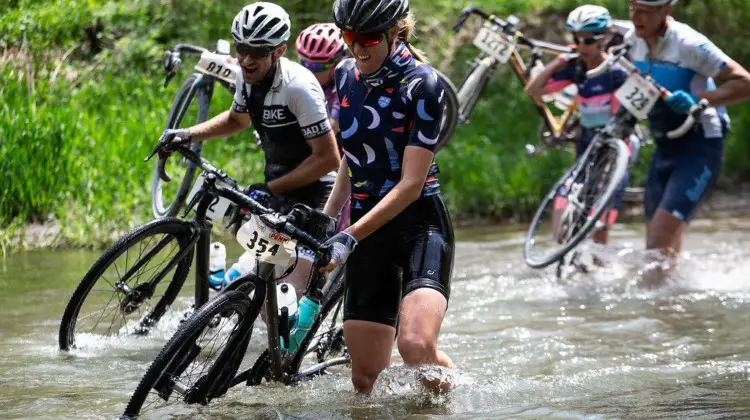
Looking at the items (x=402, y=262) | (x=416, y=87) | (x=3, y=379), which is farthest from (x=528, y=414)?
(x=3, y=379)

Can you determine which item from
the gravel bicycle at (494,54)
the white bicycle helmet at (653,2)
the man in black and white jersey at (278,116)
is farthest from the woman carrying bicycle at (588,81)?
the man in black and white jersey at (278,116)

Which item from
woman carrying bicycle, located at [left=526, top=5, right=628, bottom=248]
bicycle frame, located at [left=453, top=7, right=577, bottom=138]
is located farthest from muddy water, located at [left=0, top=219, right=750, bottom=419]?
bicycle frame, located at [left=453, top=7, right=577, bottom=138]

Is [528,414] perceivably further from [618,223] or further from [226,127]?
[618,223]

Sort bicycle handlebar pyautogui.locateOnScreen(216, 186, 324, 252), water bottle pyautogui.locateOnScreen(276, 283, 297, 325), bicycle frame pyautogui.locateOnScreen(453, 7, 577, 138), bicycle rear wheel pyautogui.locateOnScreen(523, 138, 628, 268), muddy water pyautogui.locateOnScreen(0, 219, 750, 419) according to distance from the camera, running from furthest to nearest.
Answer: bicycle frame pyautogui.locateOnScreen(453, 7, 577, 138)
bicycle rear wheel pyautogui.locateOnScreen(523, 138, 628, 268)
muddy water pyautogui.locateOnScreen(0, 219, 750, 419)
water bottle pyautogui.locateOnScreen(276, 283, 297, 325)
bicycle handlebar pyautogui.locateOnScreen(216, 186, 324, 252)

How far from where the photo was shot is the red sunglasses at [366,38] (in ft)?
17.4

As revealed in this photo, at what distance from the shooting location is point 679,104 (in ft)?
28.1

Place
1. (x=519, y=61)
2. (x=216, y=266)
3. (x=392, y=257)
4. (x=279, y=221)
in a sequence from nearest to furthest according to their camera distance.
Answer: (x=279, y=221) → (x=392, y=257) → (x=216, y=266) → (x=519, y=61)

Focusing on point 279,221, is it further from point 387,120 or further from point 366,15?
point 366,15

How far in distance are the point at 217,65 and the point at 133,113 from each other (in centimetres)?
423

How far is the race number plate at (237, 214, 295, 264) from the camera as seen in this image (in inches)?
205

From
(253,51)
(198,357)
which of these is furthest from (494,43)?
(198,357)

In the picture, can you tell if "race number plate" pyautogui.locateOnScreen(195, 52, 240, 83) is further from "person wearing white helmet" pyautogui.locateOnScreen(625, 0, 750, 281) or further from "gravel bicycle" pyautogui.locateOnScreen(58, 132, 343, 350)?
"person wearing white helmet" pyautogui.locateOnScreen(625, 0, 750, 281)

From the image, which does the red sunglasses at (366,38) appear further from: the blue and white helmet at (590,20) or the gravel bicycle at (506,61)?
the gravel bicycle at (506,61)

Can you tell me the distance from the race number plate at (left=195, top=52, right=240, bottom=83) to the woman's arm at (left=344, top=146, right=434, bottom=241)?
10.1 ft
